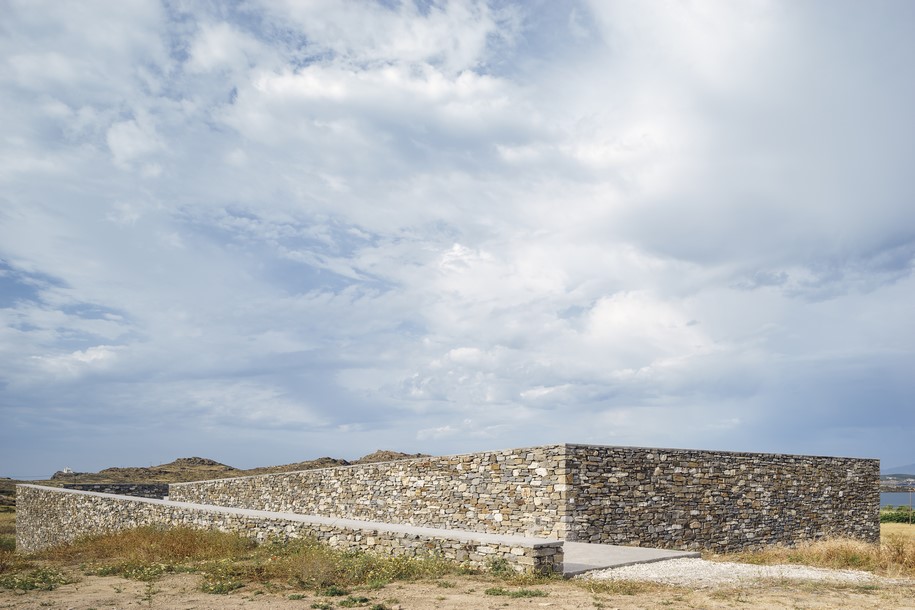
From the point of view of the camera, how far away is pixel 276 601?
10.4 m

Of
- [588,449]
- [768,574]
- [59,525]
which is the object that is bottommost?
[59,525]

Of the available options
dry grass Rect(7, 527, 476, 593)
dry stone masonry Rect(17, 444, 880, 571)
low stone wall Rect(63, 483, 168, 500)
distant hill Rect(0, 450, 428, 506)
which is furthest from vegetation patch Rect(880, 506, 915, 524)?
low stone wall Rect(63, 483, 168, 500)

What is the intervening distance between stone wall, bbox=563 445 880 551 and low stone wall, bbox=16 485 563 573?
18.4ft

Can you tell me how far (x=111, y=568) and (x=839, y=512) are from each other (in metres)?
24.7

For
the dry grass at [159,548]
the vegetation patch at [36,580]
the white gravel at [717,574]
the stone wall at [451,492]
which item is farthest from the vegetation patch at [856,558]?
the vegetation patch at [36,580]

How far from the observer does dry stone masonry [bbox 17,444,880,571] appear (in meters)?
17.5

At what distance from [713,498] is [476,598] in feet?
46.0

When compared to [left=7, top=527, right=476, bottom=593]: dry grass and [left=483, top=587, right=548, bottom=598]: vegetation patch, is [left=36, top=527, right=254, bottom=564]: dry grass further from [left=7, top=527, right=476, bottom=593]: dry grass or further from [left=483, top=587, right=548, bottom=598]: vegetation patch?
[left=483, top=587, right=548, bottom=598]: vegetation patch

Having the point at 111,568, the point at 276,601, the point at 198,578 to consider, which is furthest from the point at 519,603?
the point at 111,568

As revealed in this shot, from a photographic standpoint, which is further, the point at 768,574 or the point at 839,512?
the point at 839,512

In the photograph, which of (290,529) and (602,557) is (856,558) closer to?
(602,557)

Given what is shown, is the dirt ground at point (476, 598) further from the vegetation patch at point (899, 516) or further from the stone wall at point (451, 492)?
the vegetation patch at point (899, 516)

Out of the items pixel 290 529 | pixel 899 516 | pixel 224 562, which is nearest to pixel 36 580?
pixel 224 562

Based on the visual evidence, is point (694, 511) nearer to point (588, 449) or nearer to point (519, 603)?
point (588, 449)
